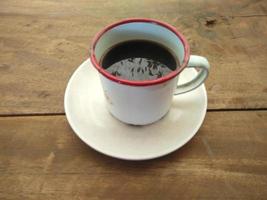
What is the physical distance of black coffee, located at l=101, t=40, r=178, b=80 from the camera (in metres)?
0.49

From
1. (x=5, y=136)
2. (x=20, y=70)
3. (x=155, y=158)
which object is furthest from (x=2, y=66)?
(x=155, y=158)

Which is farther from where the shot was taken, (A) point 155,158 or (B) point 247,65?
(B) point 247,65

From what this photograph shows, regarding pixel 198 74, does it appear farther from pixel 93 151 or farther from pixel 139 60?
pixel 93 151

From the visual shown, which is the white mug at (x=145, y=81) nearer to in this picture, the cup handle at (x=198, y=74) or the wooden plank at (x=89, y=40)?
the cup handle at (x=198, y=74)

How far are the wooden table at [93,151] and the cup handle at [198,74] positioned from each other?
0.07 m

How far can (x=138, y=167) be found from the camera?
489 millimetres

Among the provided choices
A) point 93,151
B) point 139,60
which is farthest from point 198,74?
point 93,151

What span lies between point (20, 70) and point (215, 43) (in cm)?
39

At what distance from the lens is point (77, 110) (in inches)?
21.1

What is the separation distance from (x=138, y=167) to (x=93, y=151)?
8cm

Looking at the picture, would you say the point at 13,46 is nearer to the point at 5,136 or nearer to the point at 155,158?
the point at 5,136

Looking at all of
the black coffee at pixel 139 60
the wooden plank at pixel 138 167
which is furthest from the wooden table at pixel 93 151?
the black coffee at pixel 139 60

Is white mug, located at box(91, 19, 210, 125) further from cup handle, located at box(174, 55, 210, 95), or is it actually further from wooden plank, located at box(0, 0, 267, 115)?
wooden plank, located at box(0, 0, 267, 115)

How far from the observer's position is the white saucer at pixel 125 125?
48cm
